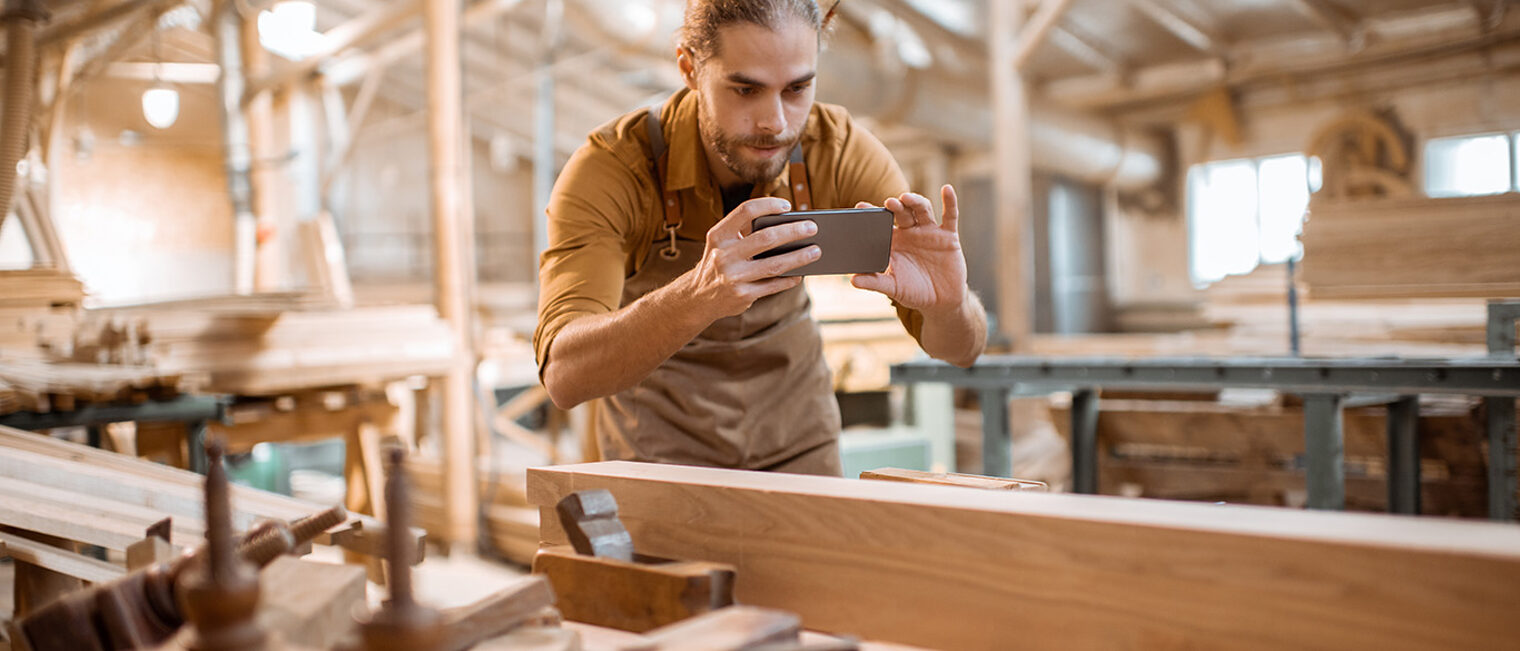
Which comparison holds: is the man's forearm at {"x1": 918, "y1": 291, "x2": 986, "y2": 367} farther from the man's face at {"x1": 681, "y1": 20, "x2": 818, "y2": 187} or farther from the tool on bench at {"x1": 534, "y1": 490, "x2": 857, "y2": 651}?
the tool on bench at {"x1": 534, "y1": 490, "x2": 857, "y2": 651}

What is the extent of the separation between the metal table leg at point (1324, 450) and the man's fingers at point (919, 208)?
2050mm

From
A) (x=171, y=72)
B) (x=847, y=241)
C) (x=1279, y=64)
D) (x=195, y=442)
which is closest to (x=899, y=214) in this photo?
(x=847, y=241)

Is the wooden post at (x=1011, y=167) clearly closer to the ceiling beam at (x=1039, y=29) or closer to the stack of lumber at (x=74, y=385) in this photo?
the ceiling beam at (x=1039, y=29)

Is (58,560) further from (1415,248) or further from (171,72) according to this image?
(171,72)

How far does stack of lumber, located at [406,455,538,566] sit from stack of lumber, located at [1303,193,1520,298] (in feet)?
14.3

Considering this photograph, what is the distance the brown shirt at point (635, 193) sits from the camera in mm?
1954

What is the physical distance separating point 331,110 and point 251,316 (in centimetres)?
1112

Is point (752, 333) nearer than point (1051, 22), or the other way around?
point (752, 333)

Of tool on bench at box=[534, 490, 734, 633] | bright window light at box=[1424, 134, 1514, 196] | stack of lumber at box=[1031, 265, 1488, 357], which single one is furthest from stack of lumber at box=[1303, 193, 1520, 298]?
bright window light at box=[1424, 134, 1514, 196]

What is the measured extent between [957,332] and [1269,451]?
2.67 m

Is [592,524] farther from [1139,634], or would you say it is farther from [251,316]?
[251,316]

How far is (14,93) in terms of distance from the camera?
3.22 m

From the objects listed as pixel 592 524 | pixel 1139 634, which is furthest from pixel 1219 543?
pixel 592 524

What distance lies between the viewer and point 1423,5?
966 centimetres
